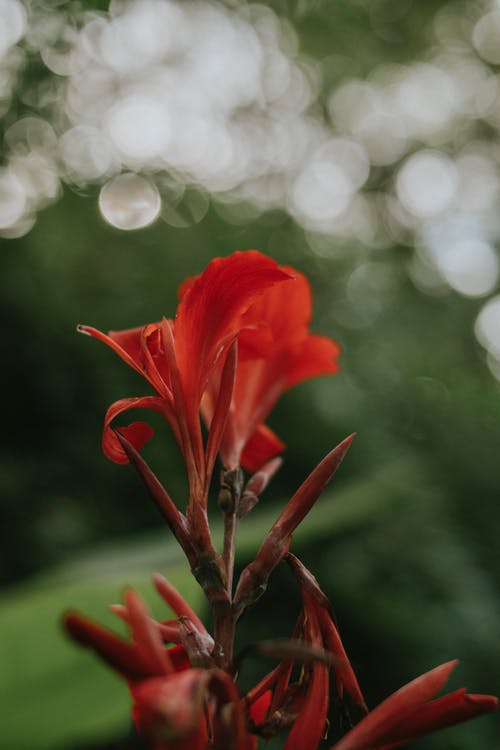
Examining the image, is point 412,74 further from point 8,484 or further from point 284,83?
point 8,484

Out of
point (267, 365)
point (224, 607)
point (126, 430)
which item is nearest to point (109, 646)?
point (224, 607)

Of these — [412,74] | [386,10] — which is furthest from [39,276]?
[412,74]

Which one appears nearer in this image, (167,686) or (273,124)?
(167,686)

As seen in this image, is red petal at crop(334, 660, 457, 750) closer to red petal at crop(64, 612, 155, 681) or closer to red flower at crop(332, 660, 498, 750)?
red flower at crop(332, 660, 498, 750)

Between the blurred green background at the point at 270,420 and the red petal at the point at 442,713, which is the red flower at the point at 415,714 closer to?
the red petal at the point at 442,713

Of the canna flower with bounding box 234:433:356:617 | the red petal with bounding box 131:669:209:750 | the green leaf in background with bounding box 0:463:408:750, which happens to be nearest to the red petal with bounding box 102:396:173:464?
the canna flower with bounding box 234:433:356:617

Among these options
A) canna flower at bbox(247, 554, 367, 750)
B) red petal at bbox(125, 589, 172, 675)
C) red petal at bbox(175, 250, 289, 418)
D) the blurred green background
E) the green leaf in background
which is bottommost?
the blurred green background

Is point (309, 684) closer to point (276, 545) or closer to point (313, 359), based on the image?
point (276, 545)

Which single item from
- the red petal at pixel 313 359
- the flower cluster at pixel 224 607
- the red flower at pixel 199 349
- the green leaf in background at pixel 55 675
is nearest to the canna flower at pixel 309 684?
the flower cluster at pixel 224 607
